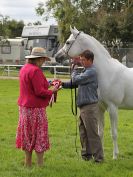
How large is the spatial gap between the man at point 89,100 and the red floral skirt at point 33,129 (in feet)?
2.76

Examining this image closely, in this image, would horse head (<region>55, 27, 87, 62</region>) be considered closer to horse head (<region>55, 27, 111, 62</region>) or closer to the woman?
horse head (<region>55, 27, 111, 62</region>)

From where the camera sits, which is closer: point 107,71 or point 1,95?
point 107,71

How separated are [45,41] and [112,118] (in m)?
38.2

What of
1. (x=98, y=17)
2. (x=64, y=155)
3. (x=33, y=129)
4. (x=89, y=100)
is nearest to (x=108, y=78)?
(x=89, y=100)

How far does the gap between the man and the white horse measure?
56 cm

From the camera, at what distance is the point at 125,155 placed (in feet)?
30.8

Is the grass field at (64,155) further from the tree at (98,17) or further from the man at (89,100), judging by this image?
the tree at (98,17)

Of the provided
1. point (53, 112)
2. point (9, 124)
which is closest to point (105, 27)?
point (53, 112)

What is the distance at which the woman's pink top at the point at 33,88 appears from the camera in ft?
24.9

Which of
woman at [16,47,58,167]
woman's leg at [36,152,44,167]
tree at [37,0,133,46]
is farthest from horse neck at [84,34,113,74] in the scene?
tree at [37,0,133,46]

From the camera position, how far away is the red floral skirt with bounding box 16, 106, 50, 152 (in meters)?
7.70

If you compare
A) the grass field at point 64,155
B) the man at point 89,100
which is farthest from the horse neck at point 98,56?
the grass field at point 64,155

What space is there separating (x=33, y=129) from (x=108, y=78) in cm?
204

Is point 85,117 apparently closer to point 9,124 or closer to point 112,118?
point 112,118
